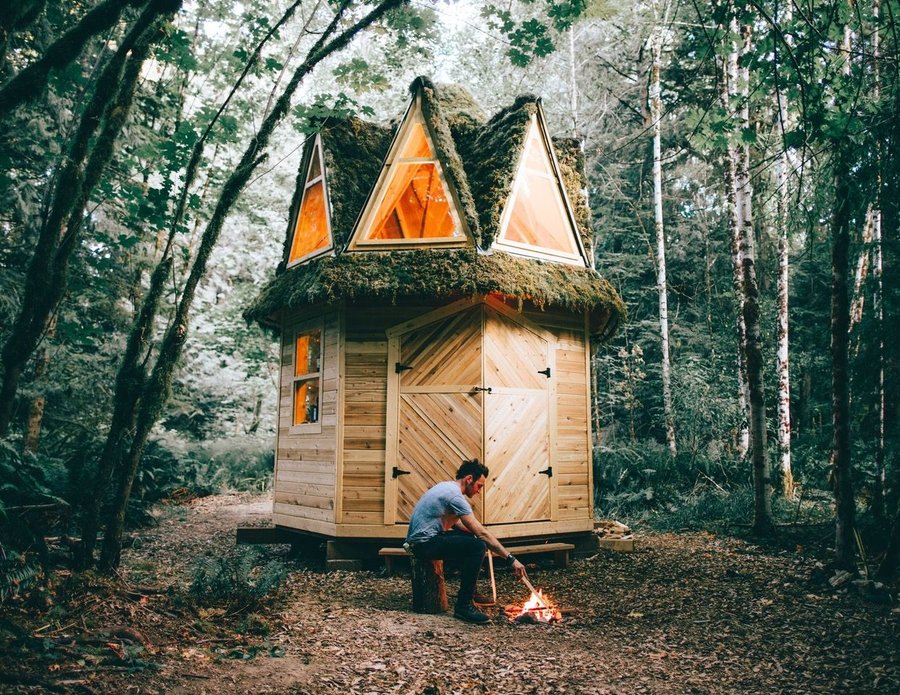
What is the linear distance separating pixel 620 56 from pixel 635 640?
18.6 metres

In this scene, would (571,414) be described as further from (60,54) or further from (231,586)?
(60,54)

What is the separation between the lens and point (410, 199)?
9.18 m

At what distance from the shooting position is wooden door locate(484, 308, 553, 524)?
830cm

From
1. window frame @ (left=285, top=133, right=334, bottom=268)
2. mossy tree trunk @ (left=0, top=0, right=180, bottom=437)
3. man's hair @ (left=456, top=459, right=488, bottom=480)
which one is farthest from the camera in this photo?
window frame @ (left=285, top=133, right=334, bottom=268)

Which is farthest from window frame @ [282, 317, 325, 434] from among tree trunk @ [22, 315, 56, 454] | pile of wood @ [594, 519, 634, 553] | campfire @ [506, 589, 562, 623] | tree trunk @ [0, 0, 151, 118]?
tree trunk @ [0, 0, 151, 118]

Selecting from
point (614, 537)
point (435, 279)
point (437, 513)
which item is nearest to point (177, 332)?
point (437, 513)

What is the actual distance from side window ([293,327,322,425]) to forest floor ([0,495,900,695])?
2.56 meters

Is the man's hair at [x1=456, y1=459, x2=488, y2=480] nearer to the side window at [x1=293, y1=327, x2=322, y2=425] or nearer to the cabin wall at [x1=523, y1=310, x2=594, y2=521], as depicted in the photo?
the cabin wall at [x1=523, y1=310, x2=594, y2=521]

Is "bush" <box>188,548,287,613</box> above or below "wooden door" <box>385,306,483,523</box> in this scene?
below

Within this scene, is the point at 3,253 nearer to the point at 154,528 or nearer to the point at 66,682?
the point at 154,528

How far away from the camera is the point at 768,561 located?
8.30 metres

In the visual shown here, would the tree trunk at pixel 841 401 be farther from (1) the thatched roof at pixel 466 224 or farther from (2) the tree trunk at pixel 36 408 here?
(2) the tree trunk at pixel 36 408

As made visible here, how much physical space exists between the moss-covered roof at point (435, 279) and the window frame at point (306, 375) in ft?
1.90

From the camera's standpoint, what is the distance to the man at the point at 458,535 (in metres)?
6.00
